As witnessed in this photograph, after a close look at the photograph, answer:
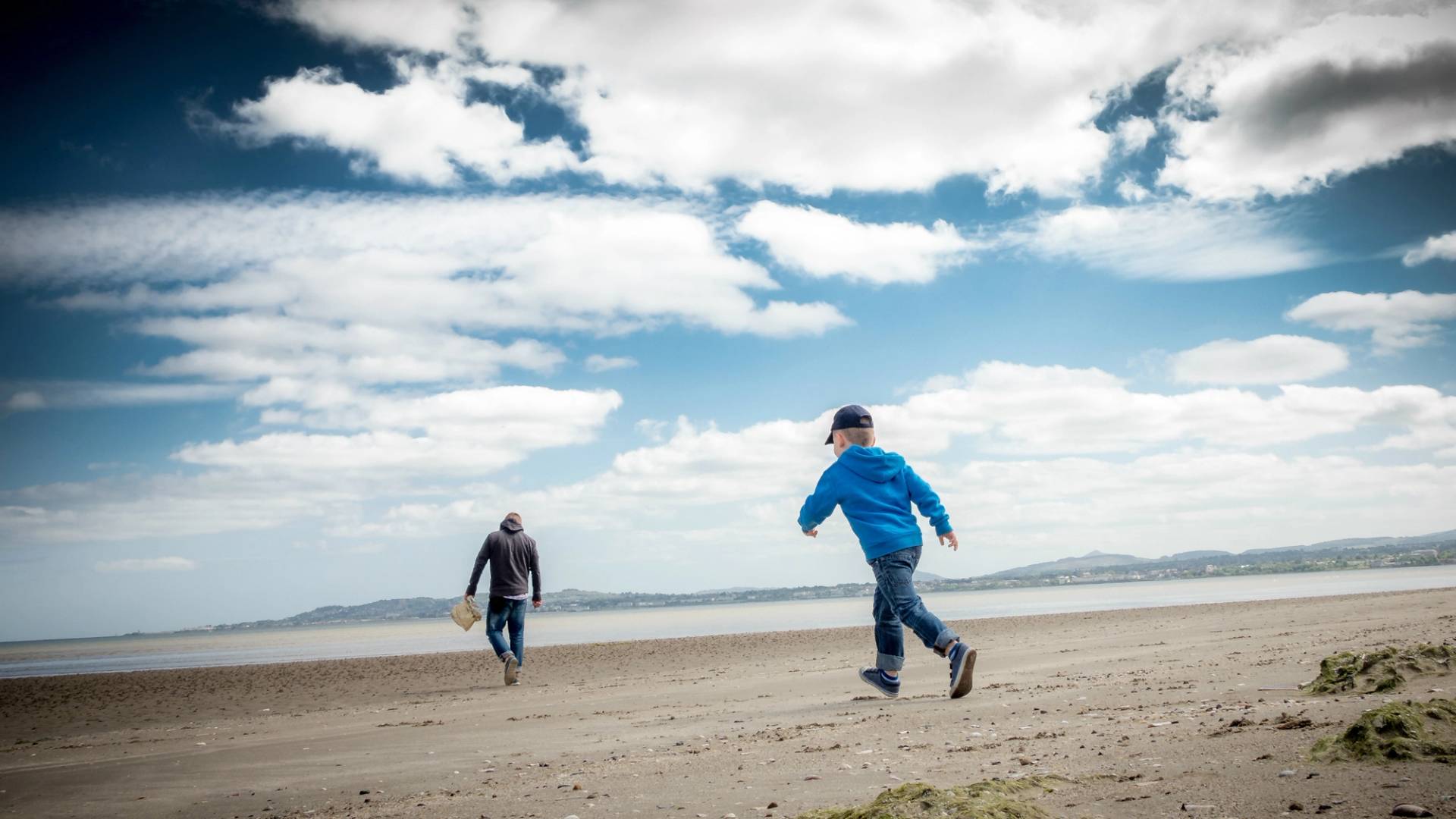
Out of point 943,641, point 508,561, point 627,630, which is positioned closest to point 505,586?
point 508,561

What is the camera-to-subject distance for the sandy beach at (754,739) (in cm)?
383

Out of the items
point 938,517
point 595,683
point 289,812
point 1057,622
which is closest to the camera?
point 289,812

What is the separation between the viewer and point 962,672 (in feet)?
23.3

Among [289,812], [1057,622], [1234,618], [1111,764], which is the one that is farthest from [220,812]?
[1057,622]

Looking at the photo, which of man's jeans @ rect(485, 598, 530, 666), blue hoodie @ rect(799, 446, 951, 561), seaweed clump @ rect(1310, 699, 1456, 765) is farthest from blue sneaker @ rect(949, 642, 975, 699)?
man's jeans @ rect(485, 598, 530, 666)

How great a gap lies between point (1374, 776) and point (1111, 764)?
1021 mm

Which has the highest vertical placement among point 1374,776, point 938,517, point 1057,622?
point 938,517

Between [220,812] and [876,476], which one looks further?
[876,476]

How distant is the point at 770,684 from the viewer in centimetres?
1055

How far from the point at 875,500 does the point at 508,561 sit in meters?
7.66

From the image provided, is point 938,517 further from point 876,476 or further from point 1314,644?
point 1314,644

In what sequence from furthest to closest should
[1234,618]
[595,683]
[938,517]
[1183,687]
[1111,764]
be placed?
1. [1234,618]
2. [595,683]
3. [938,517]
4. [1183,687]
5. [1111,764]

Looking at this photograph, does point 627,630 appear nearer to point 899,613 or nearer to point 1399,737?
point 899,613

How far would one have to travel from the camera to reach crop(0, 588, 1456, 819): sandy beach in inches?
151
